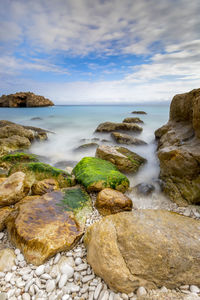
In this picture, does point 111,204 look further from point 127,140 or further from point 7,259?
point 127,140

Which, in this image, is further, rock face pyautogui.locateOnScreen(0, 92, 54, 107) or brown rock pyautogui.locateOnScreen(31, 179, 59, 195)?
rock face pyautogui.locateOnScreen(0, 92, 54, 107)

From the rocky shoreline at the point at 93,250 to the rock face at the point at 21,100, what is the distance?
5305cm

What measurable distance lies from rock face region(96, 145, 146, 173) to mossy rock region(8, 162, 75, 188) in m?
1.77

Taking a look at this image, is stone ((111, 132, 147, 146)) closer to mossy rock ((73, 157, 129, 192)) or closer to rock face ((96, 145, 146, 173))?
rock face ((96, 145, 146, 173))

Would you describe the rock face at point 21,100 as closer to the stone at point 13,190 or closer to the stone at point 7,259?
the stone at point 13,190

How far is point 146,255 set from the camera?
2.03 metres

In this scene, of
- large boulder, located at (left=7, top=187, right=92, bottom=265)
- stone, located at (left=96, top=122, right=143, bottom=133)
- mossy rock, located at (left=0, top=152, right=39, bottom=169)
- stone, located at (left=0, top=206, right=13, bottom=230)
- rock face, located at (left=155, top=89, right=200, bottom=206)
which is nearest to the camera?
large boulder, located at (left=7, top=187, right=92, bottom=265)

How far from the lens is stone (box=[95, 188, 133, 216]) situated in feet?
11.0

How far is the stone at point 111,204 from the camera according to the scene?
335 centimetres

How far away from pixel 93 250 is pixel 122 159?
377 cm

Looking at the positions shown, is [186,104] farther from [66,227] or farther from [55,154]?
[55,154]

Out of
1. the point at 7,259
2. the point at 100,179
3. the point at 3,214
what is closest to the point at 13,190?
the point at 3,214

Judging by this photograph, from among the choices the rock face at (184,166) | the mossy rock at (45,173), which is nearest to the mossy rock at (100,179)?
the mossy rock at (45,173)

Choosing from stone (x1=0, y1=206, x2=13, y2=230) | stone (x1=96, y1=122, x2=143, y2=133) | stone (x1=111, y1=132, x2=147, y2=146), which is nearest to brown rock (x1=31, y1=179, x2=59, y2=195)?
stone (x1=0, y1=206, x2=13, y2=230)
